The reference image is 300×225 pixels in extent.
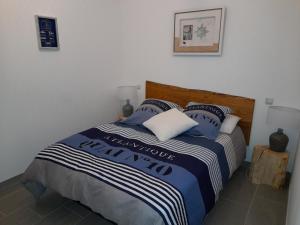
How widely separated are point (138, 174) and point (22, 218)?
46.3 inches

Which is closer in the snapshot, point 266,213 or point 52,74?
point 266,213

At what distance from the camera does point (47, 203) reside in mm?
2135

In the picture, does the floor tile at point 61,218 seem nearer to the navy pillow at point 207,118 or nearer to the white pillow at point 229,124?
the navy pillow at point 207,118

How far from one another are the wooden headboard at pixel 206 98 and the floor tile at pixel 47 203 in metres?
1.94

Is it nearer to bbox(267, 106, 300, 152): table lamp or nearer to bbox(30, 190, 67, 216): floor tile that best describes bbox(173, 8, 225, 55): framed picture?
bbox(267, 106, 300, 152): table lamp

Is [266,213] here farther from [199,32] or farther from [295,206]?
[199,32]

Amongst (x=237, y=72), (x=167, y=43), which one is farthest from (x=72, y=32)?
(x=237, y=72)

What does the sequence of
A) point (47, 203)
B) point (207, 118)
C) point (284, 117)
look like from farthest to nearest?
point (207, 118) < point (284, 117) < point (47, 203)

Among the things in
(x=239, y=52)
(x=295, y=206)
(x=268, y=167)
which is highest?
(x=239, y=52)

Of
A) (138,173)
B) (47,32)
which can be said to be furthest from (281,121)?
(47,32)

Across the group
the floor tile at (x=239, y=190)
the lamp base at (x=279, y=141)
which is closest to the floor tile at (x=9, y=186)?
the floor tile at (x=239, y=190)

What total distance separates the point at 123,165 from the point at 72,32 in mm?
1965

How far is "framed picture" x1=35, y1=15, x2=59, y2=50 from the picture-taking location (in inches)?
96.9

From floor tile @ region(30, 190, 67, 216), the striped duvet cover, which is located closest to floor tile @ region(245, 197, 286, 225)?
the striped duvet cover
